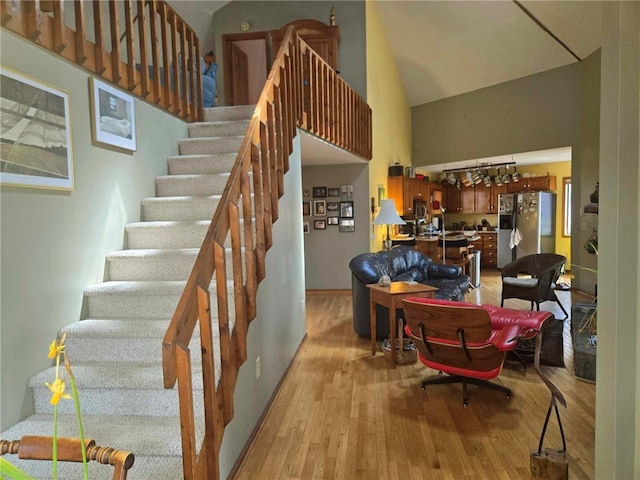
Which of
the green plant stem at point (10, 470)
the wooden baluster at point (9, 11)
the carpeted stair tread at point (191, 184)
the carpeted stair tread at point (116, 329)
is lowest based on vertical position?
the carpeted stair tread at point (116, 329)

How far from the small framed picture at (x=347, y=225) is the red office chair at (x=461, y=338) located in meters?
4.02

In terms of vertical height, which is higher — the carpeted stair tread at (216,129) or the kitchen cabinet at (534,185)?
the carpeted stair tread at (216,129)

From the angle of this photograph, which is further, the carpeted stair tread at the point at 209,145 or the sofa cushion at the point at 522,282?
the sofa cushion at the point at 522,282

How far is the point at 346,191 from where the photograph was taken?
716 cm

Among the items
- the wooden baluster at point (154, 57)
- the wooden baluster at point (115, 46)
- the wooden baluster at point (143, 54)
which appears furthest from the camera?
the wooden baluster at point (154, 57)

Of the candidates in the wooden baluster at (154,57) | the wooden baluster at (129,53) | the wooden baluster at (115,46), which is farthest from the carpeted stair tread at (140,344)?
the wooden baluster at (115,46)

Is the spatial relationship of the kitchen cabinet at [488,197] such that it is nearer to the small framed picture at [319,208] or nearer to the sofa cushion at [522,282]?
the small framed picture at [319,208]

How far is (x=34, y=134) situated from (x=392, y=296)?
3.03m

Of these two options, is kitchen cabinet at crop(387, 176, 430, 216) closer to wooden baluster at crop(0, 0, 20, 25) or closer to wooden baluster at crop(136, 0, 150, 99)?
wooden baluster at crop(136, 0, 150, 99)

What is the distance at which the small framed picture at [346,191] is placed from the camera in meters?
7.14

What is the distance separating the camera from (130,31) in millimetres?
3207

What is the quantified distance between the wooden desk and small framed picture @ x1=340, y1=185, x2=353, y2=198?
3.02m

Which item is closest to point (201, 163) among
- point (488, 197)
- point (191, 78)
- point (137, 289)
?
point (191, 78)

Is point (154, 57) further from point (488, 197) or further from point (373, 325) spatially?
point (488, 197)
